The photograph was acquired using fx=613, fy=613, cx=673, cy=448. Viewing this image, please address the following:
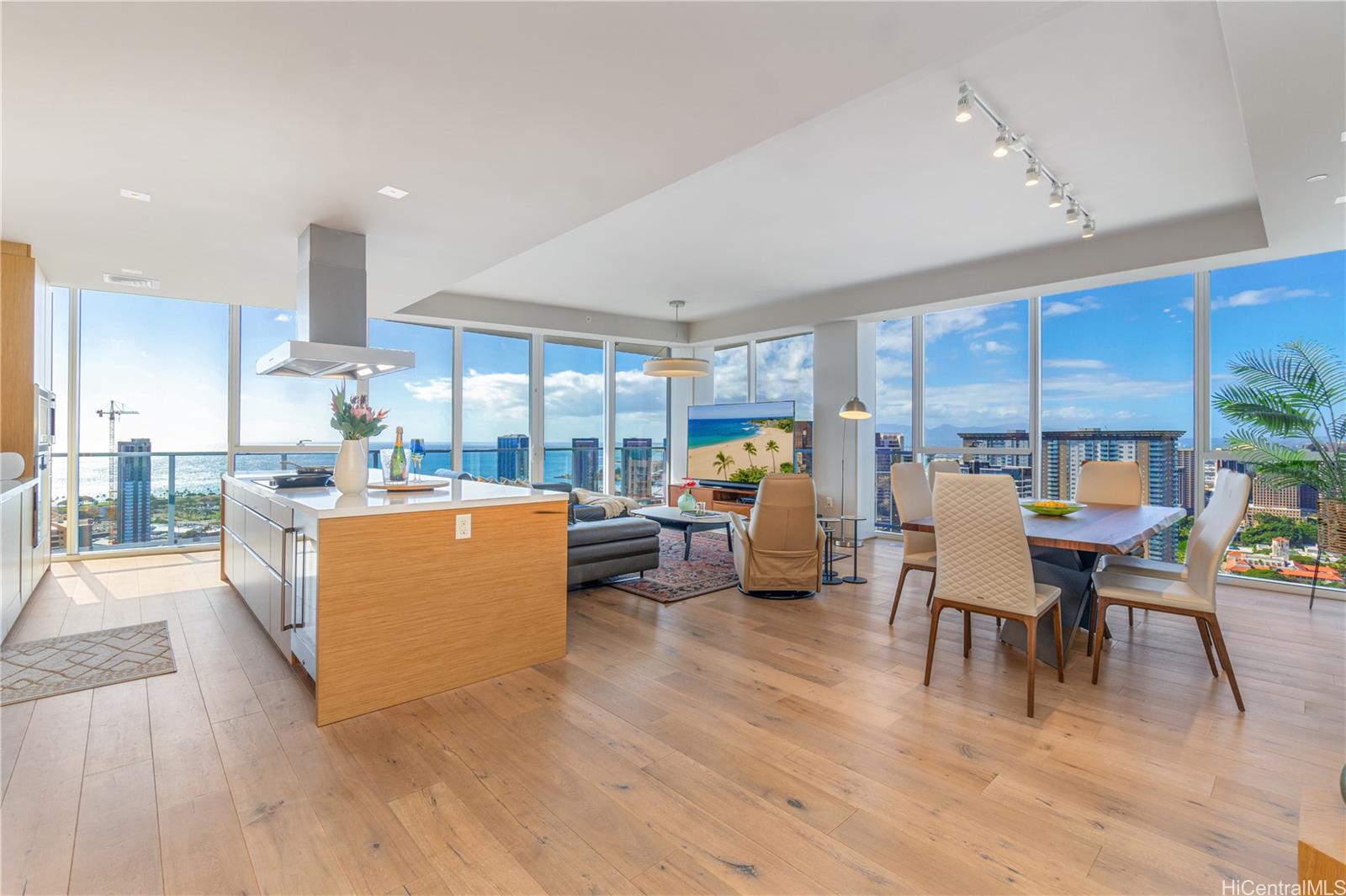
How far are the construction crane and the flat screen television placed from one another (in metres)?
5.99

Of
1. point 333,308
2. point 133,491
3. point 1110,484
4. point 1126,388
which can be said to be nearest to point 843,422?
point 1126,388

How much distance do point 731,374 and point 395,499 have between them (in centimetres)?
655

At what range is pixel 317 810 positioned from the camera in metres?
1.84

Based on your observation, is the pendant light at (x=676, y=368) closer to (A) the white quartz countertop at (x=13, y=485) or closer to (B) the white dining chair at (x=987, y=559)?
(A) the white quartz countertop at (x=13, y=485)

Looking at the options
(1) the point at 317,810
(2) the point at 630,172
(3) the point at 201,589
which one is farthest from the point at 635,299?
(1) the point at 317,810

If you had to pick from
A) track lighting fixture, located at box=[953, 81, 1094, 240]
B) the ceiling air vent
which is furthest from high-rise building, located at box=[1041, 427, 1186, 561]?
the ceiling air vent

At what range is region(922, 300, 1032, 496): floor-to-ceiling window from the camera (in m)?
6.05

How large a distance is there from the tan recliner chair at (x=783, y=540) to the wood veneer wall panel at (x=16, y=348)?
15.5 ft

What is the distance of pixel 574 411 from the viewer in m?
8.12

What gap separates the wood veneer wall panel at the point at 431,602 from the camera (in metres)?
2.41

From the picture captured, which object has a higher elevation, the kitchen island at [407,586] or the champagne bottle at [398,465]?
the champagne bottle at [398,465]

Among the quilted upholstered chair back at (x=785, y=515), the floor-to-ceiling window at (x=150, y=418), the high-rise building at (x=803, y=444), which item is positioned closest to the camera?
the quilted upholstered chair back at (x=785, y=515)

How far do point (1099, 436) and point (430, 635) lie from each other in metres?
5.73

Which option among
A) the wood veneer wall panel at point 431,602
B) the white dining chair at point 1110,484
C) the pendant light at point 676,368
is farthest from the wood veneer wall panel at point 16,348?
the white dining chair at point 1110,484
